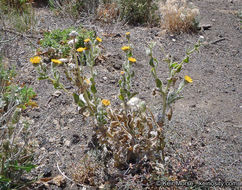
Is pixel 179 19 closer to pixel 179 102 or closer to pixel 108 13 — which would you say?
pixel 108 13

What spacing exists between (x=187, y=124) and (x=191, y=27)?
2730mm

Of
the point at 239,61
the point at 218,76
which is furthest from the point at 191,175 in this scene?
the point at 239,61

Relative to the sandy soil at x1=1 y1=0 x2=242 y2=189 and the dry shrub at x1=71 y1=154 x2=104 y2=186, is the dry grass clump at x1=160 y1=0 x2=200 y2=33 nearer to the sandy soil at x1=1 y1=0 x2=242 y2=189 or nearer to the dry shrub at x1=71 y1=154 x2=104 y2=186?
the sandy soil at x1=1 y1=0 x2=242 y2=189

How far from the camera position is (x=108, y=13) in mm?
4945

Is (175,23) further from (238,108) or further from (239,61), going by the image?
(238,108)

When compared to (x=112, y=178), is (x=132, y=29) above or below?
above

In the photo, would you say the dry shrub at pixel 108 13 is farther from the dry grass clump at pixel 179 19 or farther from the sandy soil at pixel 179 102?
the dry grass clump at pixel 179 19

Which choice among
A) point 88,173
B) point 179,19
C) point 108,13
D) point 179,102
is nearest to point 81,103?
point 88,173

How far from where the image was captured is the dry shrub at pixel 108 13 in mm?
4883

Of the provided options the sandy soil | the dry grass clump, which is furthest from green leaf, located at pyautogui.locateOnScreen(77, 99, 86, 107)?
the dry grass clump

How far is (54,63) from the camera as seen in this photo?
1.95 metres

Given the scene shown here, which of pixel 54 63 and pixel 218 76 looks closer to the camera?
pixel 54 63

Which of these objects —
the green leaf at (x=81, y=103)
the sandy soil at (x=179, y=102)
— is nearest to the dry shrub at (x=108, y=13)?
the sandy soil at (x=179, y=102)

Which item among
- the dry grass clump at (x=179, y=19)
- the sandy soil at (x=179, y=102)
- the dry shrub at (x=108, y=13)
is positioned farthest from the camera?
the dry shrub at (x=108, y=13)
